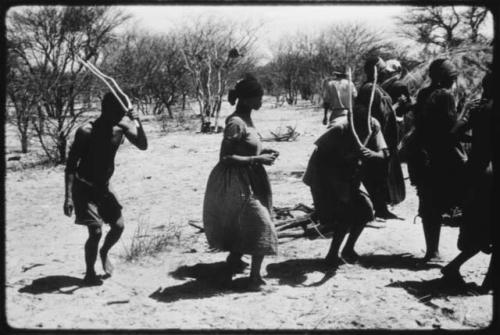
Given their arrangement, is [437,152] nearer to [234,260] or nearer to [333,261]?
[333,261]

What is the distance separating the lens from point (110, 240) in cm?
423

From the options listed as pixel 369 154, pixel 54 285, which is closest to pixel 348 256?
pixel 369 154

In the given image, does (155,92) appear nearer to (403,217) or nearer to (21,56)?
(21,56)

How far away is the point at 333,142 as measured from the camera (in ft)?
13.8

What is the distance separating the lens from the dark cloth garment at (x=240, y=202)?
389cm

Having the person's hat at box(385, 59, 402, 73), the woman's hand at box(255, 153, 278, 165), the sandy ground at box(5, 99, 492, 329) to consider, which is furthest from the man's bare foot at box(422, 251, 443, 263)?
the person's hat at box(385, 59, 402, 73)

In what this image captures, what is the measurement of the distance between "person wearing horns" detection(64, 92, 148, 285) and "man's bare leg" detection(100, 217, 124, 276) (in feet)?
A: 0.39

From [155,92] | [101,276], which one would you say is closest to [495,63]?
[101,276]

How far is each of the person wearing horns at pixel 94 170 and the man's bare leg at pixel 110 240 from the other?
12 cm

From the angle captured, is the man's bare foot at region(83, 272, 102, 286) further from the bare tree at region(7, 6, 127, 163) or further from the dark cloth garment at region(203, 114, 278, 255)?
the bare tree at region(7, 6, 127, 163)

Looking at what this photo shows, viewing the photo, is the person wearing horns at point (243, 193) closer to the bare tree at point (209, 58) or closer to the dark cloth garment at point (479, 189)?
the dark cloth garment at point (479, 189)

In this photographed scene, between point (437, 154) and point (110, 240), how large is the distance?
287 cm

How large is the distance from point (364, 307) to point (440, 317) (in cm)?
53

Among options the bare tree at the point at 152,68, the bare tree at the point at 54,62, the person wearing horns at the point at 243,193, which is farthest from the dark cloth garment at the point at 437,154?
the bare tree at the point at 152,68
